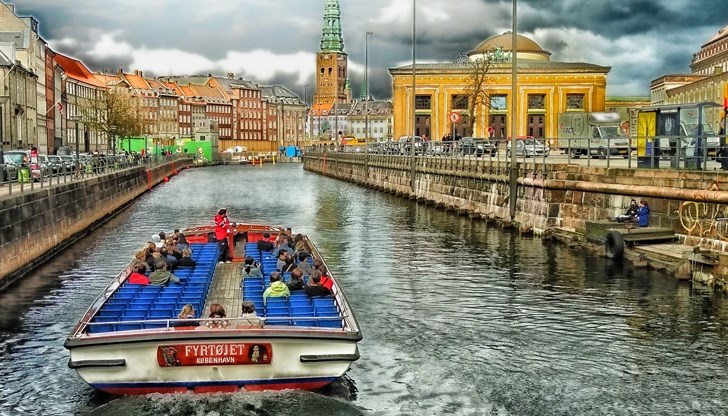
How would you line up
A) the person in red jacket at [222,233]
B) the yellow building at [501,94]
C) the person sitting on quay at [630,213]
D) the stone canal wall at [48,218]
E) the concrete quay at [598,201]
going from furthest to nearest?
the yellow building at [501,94] < the person sitting on quay at [630,213] < the stone canal wall at [48,218] < the concrete quay at [598,201] < the person in red jacket at [222,233]

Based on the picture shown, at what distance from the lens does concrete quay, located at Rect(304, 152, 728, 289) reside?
27.0 meters

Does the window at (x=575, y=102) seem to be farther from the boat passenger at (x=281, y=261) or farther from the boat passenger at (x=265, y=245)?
the boat passenger at (x=281, y=261)

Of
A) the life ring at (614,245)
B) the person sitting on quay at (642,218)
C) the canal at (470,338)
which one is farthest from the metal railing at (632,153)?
the canal at (470,338)

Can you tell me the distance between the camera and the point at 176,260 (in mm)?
22156

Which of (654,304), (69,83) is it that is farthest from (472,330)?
(69,83)

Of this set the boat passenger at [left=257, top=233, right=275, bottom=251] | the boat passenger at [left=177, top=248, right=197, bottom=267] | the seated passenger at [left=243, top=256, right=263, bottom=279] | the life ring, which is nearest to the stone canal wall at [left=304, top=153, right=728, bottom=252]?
the life ring

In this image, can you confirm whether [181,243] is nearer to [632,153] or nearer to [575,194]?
[575,194]

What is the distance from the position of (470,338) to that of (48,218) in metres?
19.8

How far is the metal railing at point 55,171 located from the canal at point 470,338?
2.64 m

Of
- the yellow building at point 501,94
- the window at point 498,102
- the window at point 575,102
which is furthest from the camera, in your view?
the window at point 575,102

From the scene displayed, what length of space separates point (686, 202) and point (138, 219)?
31458 millimetres

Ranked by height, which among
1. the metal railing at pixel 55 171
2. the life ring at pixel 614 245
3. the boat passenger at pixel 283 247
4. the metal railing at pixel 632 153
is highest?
the metal railing at pixel 632 153

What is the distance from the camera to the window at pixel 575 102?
130500 millimetres

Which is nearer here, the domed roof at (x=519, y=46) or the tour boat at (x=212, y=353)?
the tour boat at (x=212, y=353)
